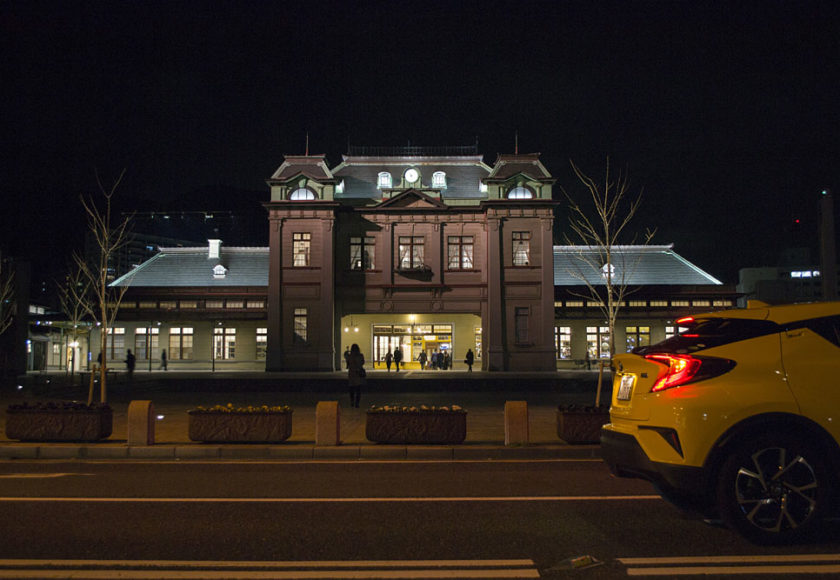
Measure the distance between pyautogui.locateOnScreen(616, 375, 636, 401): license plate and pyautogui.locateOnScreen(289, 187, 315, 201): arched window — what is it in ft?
121

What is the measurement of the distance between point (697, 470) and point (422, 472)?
202 inches

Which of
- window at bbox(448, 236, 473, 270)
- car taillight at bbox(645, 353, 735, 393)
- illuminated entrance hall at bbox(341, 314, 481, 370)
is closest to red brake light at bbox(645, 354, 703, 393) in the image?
car taillight at bbox(645, 353, 735, 393)

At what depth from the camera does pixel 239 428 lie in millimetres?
12422

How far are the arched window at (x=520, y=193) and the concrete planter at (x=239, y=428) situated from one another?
103ft

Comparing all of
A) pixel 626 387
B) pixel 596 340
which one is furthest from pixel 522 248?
pixel 626 387

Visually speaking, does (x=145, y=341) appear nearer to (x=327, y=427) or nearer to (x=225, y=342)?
(x=225, y=342)

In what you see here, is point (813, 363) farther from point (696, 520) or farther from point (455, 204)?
point (455, 204)

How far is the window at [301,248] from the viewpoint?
41656 millimetres

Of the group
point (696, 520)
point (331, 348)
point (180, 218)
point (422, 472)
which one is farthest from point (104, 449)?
point (180, 218)

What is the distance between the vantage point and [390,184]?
144 ft

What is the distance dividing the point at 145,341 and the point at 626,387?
145 ft

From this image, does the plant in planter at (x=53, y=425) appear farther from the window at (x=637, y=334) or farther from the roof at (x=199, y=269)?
the window at (x=637, y=334)

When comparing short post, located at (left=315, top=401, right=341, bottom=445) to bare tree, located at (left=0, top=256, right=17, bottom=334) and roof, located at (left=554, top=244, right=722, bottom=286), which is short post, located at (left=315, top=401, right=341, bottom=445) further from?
bare tree, located at (left=0, top=256, right=17, bottom=334)

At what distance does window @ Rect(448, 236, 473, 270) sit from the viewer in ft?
139
